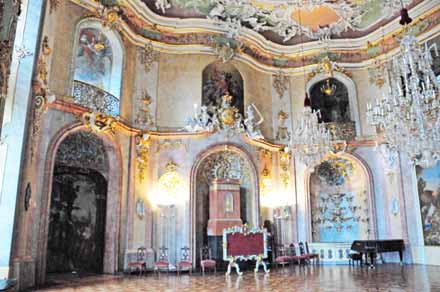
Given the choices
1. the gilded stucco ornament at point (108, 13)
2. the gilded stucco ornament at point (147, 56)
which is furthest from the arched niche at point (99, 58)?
the gilded stucco ornament at point (147, 56)

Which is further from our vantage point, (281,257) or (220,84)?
(220,84)

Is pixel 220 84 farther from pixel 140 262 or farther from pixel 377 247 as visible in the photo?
pixel 377 247

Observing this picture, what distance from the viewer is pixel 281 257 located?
11.3 m

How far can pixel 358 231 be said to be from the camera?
1319cm

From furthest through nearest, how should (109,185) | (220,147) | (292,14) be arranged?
1. (292,14)
2. (220,147)
3. (109,185)

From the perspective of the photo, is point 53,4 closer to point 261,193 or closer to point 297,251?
point 261,193

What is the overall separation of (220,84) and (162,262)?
615cm

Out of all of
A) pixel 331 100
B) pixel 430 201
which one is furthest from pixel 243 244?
pixel 331 100

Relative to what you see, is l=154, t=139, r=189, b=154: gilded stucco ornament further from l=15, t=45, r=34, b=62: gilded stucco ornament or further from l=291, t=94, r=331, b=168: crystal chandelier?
l=15, t=45, r=34, b=62: gilded stucco ornament

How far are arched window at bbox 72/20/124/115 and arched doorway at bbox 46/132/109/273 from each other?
1.05 metres

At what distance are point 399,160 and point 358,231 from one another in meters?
2.80

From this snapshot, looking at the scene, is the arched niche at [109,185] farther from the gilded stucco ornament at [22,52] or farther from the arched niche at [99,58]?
the gilded stucco ornament at [22,52]

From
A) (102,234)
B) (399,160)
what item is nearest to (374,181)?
(399,160)

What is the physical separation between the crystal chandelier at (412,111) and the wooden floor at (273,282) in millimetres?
2786
